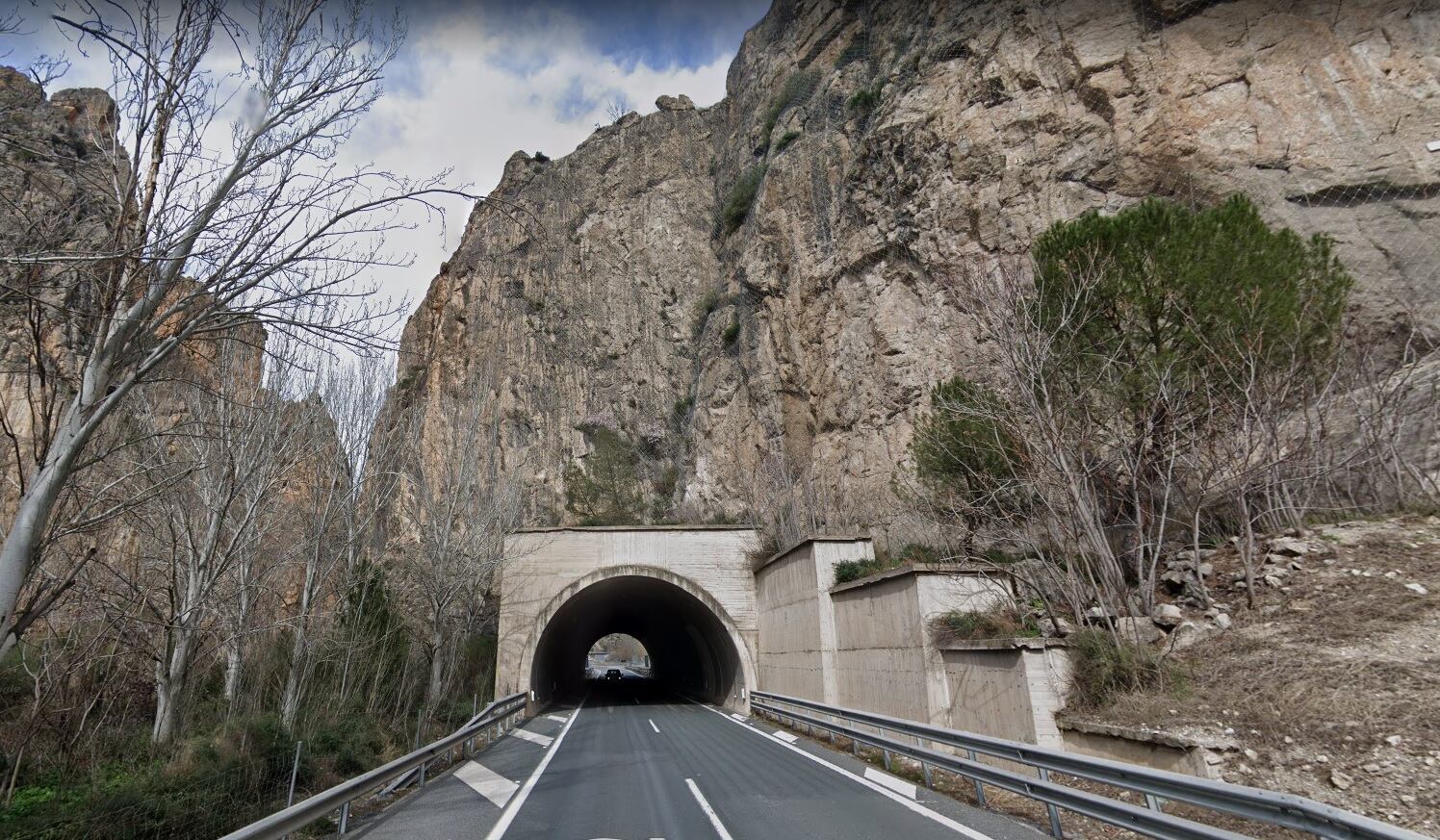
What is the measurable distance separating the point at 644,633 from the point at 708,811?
35.8m

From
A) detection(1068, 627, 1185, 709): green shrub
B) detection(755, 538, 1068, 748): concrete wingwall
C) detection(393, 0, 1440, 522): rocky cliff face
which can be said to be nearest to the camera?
detection(1068, 627, 1185, 709): green shrub

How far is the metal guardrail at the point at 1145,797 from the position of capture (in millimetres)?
3674

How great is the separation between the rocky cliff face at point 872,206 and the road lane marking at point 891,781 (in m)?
7.09

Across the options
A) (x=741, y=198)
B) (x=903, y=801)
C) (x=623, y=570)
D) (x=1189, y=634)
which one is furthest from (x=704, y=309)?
(x=903, y=801)

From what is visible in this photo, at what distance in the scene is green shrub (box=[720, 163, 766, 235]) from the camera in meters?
45.0

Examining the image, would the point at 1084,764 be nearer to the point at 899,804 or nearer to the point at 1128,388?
the point at 899,804

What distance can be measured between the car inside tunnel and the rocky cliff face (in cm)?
577

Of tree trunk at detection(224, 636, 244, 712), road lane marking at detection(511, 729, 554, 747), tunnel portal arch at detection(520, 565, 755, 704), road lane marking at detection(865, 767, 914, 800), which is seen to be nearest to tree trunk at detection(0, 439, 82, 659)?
road lane marking at detection(865, 767, 914, 800)

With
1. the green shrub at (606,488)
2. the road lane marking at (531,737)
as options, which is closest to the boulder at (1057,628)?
the road lane marking at (531,737)

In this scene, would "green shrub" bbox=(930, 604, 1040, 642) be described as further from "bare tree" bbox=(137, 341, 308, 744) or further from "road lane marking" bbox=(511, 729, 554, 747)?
"bare tree" bbox=(137, 341, 308, 744)

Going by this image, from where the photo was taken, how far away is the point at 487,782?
938 centimetres

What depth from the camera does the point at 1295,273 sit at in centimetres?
1252

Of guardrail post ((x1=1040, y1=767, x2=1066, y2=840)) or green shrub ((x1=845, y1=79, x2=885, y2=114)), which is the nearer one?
guardrail post ((x1=1040, y1=767, x2=1066, y2=840))

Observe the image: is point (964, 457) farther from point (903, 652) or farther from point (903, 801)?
point (903, 801)
